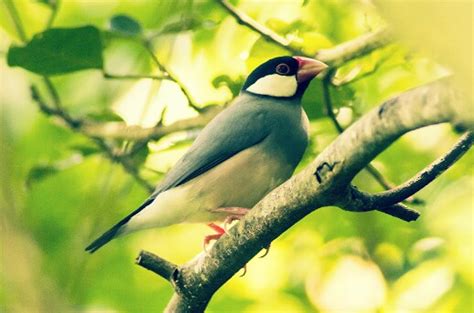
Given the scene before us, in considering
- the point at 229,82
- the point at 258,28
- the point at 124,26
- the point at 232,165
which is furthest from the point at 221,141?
the point at 124,26

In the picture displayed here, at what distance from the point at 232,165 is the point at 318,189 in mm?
1493

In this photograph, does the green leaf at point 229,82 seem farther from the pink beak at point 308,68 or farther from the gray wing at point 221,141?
the pink beak at point 308,68

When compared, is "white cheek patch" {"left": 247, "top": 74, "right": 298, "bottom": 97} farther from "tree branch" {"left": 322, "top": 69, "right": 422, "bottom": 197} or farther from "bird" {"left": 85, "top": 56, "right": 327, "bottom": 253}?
"tree branch" {"left": 322, "top": 69, "right": 422, "bottom": 197}

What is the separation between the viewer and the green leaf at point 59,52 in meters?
2.90

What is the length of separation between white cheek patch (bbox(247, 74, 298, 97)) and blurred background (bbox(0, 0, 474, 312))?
0.41ft

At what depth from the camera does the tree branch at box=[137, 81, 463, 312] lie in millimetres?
1196

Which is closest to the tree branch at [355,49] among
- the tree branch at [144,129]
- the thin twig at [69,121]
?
the tree branch at [144,129]

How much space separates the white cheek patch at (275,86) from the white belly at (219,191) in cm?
43

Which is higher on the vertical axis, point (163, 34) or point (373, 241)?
point (163, 34)

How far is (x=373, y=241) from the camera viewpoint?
356 cm

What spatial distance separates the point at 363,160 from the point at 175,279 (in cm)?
108

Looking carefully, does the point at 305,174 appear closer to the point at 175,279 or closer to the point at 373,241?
the point at 175,279

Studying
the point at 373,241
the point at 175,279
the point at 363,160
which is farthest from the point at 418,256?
the point at 363,160

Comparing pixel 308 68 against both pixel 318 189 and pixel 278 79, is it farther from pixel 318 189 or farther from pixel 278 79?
pixel 318 189
